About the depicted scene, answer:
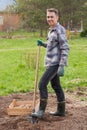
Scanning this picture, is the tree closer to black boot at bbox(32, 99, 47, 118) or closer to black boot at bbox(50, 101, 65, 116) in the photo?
black boot at bbox(50, 101, 65, 116)

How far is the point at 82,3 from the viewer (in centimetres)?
4275

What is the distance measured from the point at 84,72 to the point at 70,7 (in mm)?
28640

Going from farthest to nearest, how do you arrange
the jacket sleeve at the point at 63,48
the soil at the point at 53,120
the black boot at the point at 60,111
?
the black boot at the point at 60,111
the jacket sleeve at the point at 63,48
the soil at the point at 53,120

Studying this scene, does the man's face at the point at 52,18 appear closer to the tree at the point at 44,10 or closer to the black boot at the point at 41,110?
the black boot at the point at 41,110

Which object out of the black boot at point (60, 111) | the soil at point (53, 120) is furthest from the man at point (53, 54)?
the black boot at point (60, 111)

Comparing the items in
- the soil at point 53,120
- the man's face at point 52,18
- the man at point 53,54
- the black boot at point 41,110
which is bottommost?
the soil at point 53,120

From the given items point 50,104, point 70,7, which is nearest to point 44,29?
point 70,7

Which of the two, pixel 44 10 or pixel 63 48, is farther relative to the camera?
pixel 44 10

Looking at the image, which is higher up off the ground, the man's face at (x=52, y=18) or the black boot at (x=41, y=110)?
the man's face at (x=52, y=18)

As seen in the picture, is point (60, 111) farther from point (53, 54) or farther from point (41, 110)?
point (53, 54)

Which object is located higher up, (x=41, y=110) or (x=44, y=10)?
(x=44, y=10)

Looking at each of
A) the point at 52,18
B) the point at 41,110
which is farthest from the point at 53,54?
the point at 41,110

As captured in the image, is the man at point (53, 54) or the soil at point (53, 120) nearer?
the soil at point (53, 120)

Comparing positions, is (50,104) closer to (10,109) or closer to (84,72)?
(10,109)
